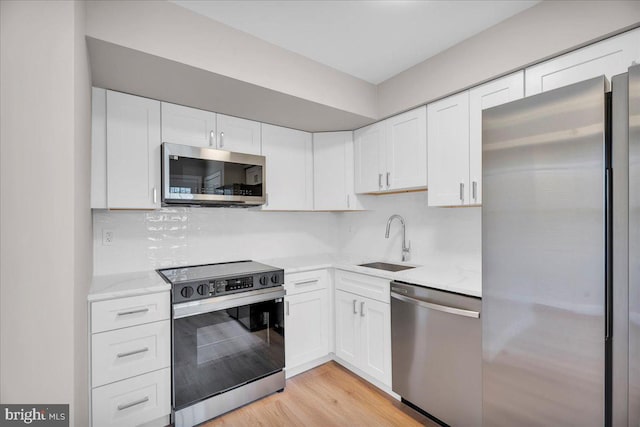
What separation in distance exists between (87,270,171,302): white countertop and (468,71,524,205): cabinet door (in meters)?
2.07

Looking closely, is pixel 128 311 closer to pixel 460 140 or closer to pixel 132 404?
pixel 132 404

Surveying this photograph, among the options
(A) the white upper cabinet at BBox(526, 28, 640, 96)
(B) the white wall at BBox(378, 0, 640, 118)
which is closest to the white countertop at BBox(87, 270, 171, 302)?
(B) the white wall at BBox(378, 0, 640, 118)

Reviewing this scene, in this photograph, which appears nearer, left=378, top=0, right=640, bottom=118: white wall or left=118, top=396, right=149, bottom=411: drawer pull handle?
left=378, top=0, right=640, bottom=118: white wall

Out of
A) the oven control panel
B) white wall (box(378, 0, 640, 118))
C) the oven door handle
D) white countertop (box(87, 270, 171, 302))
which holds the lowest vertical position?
the oven door handle

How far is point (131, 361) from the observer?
5.62 ft

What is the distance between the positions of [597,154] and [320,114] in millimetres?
1795

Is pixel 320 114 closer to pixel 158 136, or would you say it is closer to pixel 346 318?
pixel 158 136

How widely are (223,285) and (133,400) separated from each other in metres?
0.80

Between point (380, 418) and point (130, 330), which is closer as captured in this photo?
point (130, 330)

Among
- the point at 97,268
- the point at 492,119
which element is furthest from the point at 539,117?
the point at 97,268

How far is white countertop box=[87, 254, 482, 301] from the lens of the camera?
5.54ft

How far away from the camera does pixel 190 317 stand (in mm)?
1866

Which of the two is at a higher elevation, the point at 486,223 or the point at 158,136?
the point at 158,136

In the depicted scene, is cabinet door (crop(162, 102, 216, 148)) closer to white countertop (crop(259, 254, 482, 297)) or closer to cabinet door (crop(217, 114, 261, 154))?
cabinet door (crop(217, 114, 261, 154))
